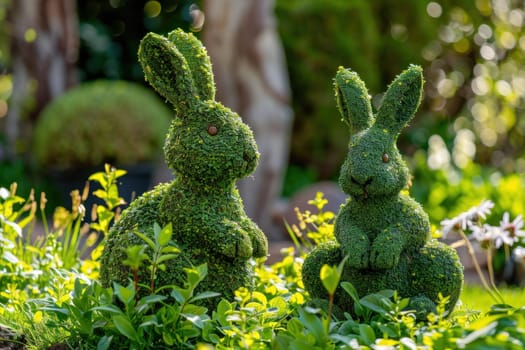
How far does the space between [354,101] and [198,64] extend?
0.61 metres

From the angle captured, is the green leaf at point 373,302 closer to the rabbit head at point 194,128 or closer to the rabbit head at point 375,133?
the rabbit head at point 375,133

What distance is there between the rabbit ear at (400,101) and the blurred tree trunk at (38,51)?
7.16 m

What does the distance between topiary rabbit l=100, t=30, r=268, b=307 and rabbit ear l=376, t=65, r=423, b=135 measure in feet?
1.67

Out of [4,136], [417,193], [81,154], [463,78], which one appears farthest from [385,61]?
[4,136]

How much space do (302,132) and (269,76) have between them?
2.05m

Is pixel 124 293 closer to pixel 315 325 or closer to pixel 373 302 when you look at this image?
pixel 315 325

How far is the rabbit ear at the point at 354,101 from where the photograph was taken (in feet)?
8.98

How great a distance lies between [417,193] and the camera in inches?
299

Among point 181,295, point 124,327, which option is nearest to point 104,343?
point 124,327

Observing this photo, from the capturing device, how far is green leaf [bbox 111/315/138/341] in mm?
2287

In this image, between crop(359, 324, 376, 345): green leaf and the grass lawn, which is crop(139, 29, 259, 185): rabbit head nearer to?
crop(359, 324, 376, 345): green leaf

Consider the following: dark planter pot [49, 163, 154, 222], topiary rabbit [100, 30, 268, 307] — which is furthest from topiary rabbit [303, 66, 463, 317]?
dark planter pot [49, 163, 154, 222]

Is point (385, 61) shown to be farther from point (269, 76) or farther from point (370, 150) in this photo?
point (370, 150)

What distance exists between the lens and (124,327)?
230 centimetres
